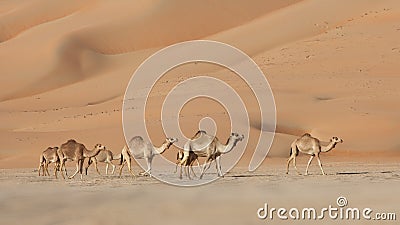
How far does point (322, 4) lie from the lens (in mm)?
65188

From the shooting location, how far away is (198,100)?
40531 millimetres

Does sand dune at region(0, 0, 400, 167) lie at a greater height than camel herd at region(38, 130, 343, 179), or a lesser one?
greater

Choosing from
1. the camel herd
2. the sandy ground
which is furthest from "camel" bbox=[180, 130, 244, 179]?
the sandy ground

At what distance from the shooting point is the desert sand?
52.7 ft

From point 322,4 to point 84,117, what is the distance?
26.9 meters

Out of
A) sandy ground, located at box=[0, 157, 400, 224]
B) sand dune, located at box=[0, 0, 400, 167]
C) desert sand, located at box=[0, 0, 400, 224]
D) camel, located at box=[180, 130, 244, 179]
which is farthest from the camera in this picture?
sand dune, located at box=[0, 0, 400, 167]

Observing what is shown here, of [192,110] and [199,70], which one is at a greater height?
[199,70]

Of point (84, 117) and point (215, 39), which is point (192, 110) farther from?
point (215, 39)

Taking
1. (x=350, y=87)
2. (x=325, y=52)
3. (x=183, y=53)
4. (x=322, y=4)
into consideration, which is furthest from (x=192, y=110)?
(x=322, y=4)

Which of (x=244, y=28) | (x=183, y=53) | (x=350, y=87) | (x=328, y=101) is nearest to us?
(x=328, y=101)

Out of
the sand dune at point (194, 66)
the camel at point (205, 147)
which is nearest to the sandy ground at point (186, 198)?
the camel at point (205, 147)

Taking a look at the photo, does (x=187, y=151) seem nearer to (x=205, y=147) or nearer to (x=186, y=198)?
(x=205, y=147)

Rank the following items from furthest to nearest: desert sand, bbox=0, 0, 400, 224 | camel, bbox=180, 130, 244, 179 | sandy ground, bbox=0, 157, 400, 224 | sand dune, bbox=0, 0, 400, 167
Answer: sand dune, bbox=0, 0, 400, 167 < camel, bbox=180, 130, 244, 179 < desert sand, bbox=0, 0, 400, 224 < sandy ground, bbox=0, 157, 400, 224

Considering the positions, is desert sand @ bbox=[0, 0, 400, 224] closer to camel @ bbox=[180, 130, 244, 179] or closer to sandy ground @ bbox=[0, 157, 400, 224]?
sandy ground @ bbox=[0, 157, 400, 224]
